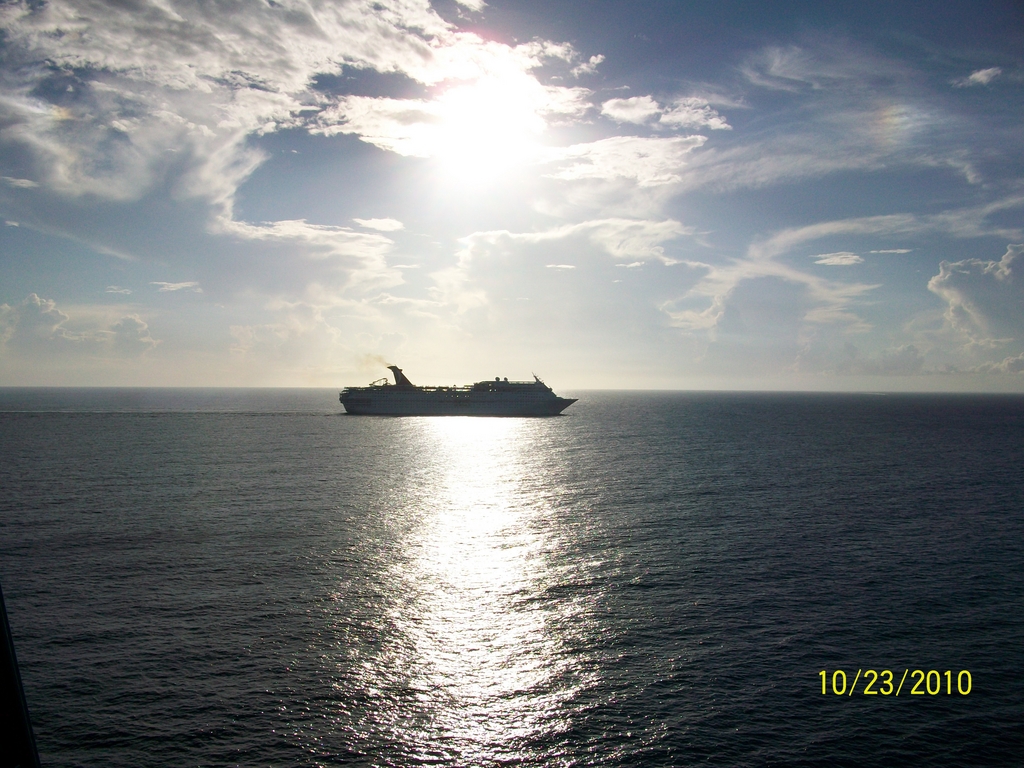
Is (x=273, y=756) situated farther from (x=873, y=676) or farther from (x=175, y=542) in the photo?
(x=175, y=542)

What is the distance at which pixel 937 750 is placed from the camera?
24094mm

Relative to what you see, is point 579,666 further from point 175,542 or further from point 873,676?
point 175,542

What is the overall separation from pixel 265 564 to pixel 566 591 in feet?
72.1

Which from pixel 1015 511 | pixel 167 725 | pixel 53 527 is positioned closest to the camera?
pixel 167 725

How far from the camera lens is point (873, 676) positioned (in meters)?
29.0

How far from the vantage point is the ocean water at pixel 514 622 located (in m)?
24.5

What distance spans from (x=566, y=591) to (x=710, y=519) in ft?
80.2

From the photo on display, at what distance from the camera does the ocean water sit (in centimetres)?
2445

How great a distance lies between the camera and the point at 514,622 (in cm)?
3478

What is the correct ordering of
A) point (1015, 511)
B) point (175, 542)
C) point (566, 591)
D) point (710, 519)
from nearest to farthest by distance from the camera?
point (566, 591) < point (175, 542) < point (710, 519) < point (1015, 511)

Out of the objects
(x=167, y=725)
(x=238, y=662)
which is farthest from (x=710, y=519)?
(x=167, y=725)

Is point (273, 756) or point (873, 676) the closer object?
point (273, 756)

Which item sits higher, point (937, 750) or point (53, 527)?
point (53, 527)

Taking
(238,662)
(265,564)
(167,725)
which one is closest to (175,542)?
(265,564)
